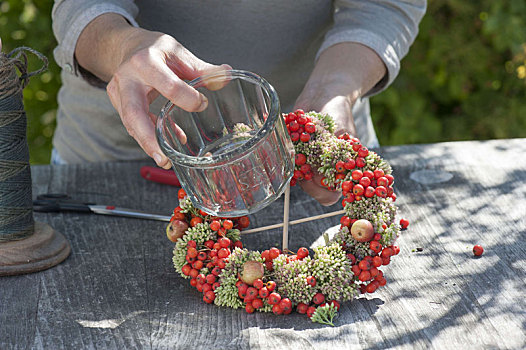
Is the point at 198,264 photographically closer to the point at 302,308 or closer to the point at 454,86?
the point at 302,308

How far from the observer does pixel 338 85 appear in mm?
1168

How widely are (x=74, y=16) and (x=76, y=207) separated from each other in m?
0.36

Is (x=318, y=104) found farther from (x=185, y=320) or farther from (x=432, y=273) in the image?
(x=185, y=320)

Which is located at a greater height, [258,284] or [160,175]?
[258,284]

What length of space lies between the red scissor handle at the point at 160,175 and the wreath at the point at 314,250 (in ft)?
1.03

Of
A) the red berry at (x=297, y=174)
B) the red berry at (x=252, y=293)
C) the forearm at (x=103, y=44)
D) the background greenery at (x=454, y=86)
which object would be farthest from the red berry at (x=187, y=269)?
the background greenery at (x=454, y=86)

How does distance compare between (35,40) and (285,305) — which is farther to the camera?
(35,40)

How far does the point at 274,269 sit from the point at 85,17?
2.02 feet

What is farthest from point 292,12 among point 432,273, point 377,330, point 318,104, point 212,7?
point 377,330

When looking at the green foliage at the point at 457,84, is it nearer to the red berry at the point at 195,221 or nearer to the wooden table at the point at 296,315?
the wooden table at the point at 296,315

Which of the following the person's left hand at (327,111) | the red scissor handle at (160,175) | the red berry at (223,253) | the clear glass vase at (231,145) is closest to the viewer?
the clear glass vase at (231,145)

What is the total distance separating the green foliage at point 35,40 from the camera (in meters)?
2.20

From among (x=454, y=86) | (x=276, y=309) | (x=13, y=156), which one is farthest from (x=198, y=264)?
(x=454, y=86)

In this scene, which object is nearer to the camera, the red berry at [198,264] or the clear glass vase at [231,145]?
the clear glass vase at [231,145]
